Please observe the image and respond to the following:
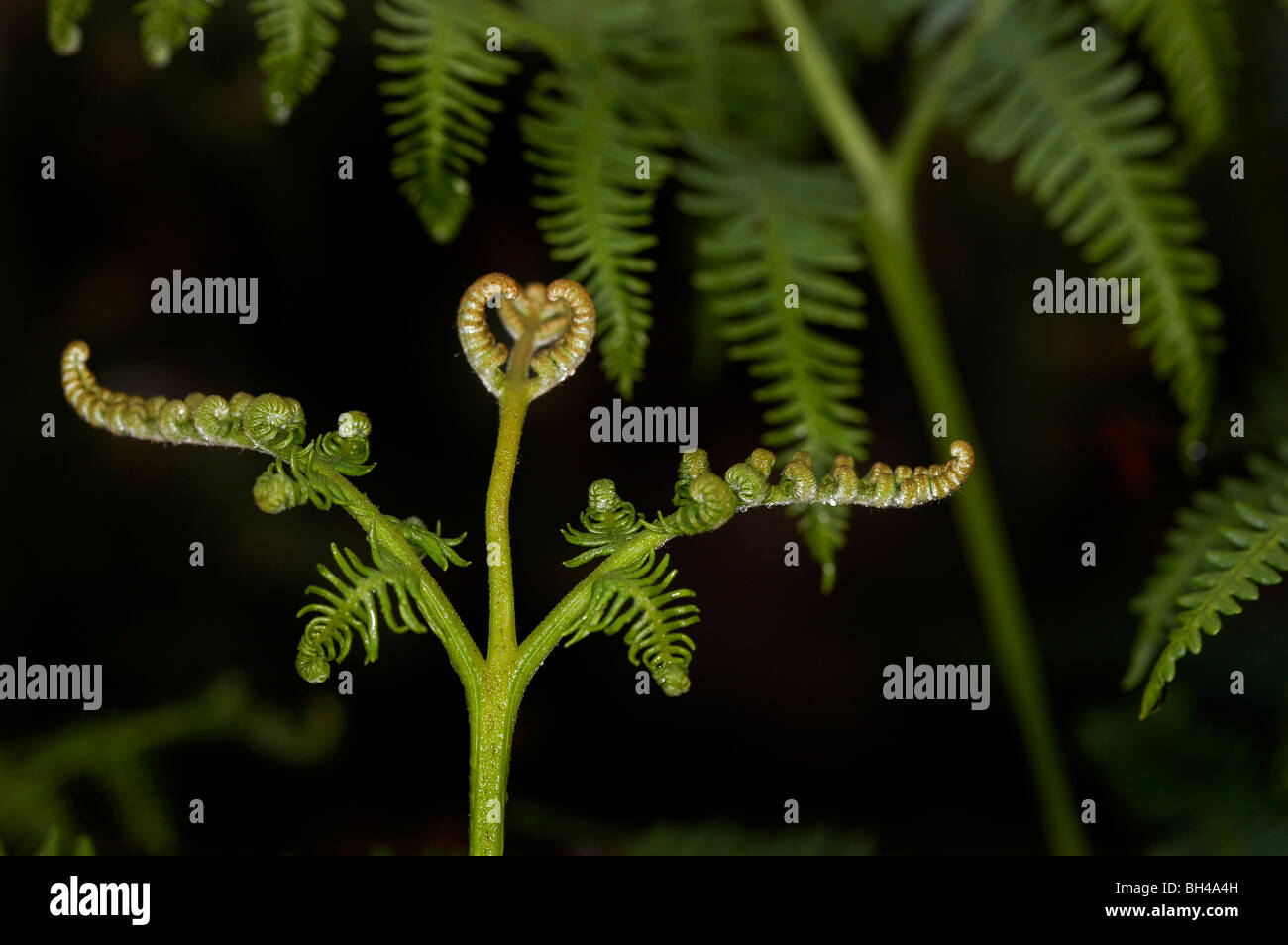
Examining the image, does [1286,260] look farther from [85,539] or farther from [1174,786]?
[85,539]

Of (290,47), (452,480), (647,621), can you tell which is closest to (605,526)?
(647,621)

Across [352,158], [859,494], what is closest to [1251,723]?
[859,494]

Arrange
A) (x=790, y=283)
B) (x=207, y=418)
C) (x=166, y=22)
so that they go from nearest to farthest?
(x=207, y=418) → (x=166, y=22) → (x=790, y=283)

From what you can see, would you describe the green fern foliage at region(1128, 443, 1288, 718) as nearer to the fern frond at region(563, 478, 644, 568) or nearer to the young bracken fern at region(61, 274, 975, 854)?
the young bracken fern at region(61, 274, 975, 854)

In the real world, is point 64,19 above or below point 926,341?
above

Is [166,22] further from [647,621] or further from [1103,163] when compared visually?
[1103,163]

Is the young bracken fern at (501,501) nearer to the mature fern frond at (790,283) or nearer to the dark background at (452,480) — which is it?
the mature fern frond at (790,283)
